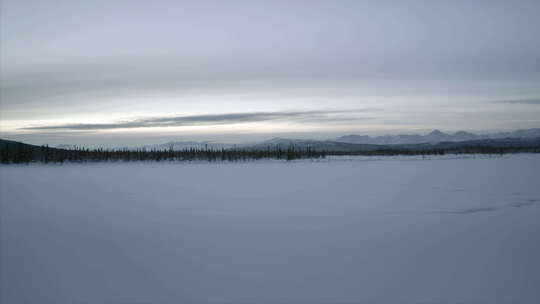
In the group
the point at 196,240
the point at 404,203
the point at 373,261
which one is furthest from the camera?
the point at 404,203

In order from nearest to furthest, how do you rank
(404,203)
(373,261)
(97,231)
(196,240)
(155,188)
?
(373,261), (196,240), (97,231), (404,203), (155,188)

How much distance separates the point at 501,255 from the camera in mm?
4148

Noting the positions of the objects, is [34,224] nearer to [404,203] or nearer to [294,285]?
[294,285]

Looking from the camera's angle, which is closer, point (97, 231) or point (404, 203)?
point (97, 231)

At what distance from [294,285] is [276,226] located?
230cm

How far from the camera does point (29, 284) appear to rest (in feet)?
11.4

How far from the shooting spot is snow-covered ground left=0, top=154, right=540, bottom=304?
3.30m

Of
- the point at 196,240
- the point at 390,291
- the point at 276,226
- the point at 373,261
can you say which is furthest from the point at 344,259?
the point at 196,240

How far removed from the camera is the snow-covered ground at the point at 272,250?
3.30 meters

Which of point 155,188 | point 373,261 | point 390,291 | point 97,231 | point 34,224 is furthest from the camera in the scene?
point 155,188

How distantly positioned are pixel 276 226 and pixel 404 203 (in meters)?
3.57

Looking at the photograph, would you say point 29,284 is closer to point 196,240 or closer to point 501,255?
point 196,240

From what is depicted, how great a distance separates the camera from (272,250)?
4.46m

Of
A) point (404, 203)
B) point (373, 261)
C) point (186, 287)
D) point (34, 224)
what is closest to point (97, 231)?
point (34, 224)
